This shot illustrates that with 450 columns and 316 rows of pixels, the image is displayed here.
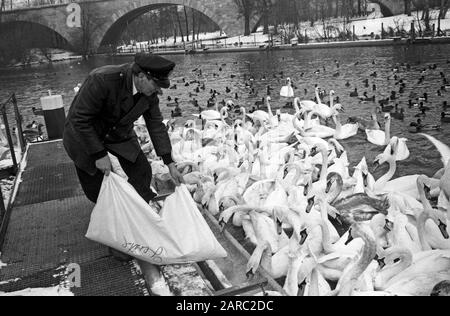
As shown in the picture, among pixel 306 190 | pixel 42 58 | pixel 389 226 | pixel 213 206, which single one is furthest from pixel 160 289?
pixel 42 58

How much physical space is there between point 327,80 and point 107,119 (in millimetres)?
15603

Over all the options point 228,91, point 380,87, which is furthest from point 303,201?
point 228,91

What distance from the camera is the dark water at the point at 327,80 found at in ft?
31.7

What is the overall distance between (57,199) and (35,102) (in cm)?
1802

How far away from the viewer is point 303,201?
226 inches

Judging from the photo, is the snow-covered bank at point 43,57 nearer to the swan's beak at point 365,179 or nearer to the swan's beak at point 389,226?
the swan's beak at point 365,179

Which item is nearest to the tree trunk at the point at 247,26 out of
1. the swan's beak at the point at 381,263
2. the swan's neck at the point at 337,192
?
the swan's neck at the point at 337,192

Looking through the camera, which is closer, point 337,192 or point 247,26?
point 337,192

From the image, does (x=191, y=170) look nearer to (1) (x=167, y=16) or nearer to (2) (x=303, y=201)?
(2) (x=303, y=201)

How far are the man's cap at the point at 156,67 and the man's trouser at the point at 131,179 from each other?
0.98 metres

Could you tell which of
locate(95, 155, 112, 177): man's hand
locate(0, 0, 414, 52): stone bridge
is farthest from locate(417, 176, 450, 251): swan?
locate(0, 0, 414, 52): stone bridge

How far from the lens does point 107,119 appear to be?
13.6ft

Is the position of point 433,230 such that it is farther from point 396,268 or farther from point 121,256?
point 121,256

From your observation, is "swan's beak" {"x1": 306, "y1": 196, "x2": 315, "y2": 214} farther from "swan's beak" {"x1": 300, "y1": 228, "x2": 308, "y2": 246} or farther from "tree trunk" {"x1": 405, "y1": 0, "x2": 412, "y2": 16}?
"tree trunk" {"x1": 405, "y1": 0, "x2": 412, "y2": 16}
